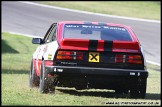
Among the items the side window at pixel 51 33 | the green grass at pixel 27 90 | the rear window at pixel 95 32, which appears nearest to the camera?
the green grass at pixel 27 90

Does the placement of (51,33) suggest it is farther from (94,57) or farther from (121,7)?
(121,7)

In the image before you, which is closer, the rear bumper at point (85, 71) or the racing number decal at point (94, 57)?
the rear bumper at point (85, 71)

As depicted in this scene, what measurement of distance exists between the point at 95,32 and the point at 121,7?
25.4 meters

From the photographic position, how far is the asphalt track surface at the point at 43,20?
28.3 metres

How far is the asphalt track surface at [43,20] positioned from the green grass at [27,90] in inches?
Answer: 107

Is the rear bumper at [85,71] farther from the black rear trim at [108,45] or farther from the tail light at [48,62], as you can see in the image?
the black rear trim at [108,45]

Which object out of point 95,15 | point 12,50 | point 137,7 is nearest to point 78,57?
point 12,50

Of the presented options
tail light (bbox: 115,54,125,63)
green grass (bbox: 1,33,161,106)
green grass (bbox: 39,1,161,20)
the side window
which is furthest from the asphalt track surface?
tail light (bbox: 115,54,125,63)

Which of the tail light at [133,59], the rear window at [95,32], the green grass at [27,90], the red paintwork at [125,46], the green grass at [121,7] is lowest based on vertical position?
the green grass at [27,90]

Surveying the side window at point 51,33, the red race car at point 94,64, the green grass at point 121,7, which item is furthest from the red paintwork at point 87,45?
the green grass at point 121,7

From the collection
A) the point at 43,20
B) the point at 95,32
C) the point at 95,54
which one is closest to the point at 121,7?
the point at 43,20

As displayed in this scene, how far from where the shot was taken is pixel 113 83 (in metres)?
10.2

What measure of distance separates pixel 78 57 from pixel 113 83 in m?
0.75

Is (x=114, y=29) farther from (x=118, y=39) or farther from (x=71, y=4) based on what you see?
(x=71, y=4)
